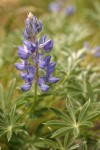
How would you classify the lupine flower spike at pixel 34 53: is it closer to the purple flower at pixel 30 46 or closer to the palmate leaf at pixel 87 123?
the purple flower at pixel 30 46

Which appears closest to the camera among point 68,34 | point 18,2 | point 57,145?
point 57,145

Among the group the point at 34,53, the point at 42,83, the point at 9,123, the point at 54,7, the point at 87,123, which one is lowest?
the point at 87,123

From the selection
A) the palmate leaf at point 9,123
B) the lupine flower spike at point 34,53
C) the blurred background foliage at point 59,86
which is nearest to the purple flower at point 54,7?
the blurred background foliage at point 59,86

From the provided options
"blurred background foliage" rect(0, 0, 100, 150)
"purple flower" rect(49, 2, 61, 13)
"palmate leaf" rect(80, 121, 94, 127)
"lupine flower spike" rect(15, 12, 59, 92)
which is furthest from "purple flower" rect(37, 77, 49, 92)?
"purple flower" rect(49, 2, 61, 13)

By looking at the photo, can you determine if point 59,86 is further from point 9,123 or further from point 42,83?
point 9,123

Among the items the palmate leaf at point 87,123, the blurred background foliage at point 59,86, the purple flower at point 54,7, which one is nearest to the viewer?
the palmate leaf at point 87,123

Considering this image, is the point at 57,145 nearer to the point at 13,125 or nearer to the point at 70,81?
the point at 13,125

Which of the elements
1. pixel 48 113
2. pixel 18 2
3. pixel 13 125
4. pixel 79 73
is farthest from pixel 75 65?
pixel 18 2

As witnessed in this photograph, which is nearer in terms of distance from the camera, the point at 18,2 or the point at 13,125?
the point at 13,125

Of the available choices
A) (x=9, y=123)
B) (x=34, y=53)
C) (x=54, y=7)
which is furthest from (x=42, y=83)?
(x=54, y=7)

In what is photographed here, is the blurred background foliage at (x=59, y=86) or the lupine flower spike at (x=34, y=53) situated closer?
the lupine flower spike at (x=34, y=53)

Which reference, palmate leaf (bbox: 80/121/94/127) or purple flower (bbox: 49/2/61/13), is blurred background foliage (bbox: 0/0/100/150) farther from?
purple flower (bbox: 49/2/61/13)
